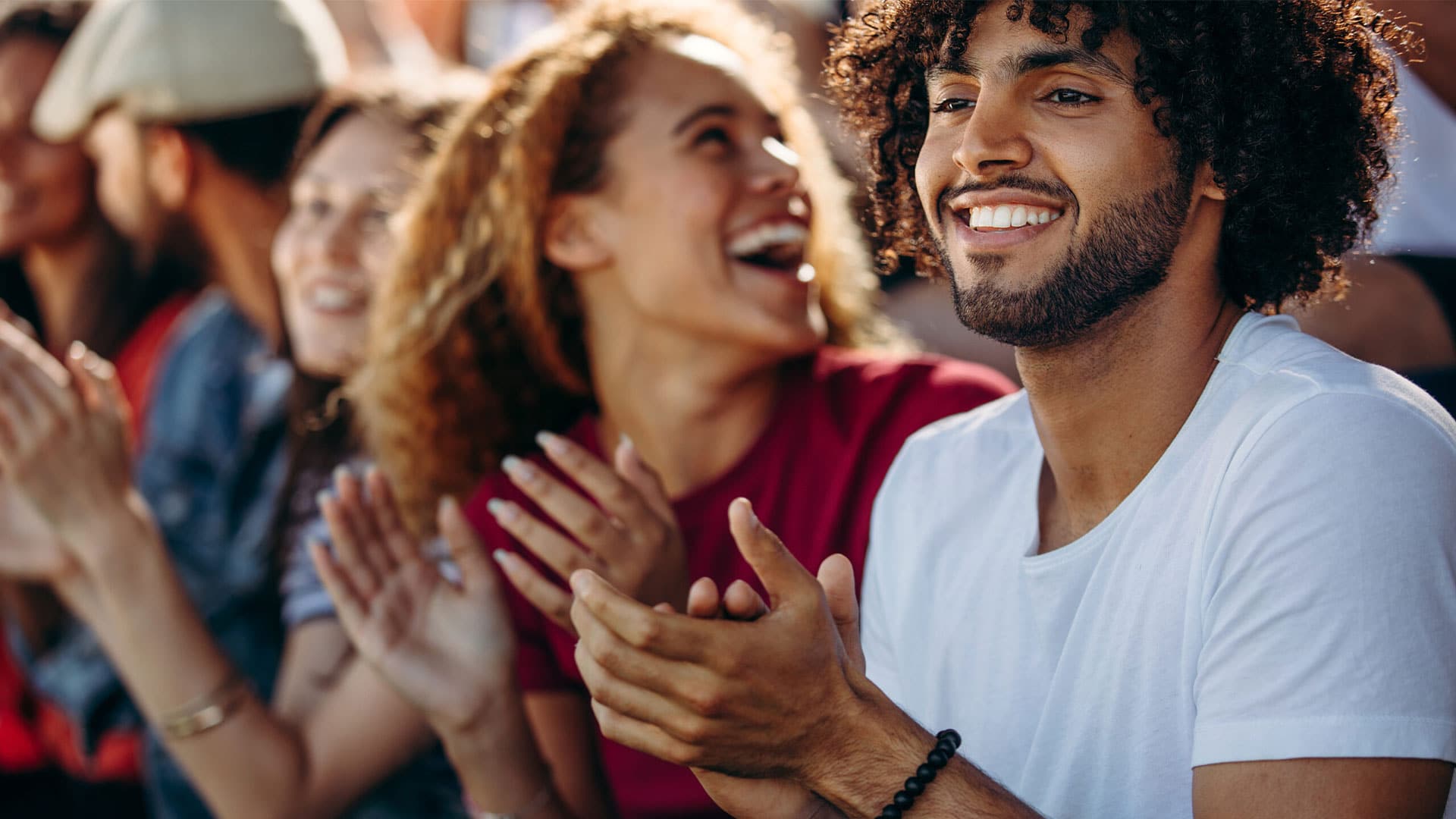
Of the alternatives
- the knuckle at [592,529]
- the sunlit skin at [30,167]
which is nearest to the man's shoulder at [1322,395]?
the knuckle at [592,529]

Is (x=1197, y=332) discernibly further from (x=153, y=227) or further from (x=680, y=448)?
(x=153, y=227)

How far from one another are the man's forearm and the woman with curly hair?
0.65 metres

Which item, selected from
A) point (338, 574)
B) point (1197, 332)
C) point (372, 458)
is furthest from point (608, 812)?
point (1197, 332)

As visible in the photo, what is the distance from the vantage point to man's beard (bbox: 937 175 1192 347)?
154cm

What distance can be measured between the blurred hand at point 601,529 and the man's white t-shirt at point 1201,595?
1.08 ft

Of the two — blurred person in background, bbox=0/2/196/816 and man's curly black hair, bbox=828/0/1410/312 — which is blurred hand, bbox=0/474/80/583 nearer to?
blurred person in background, bbox=0/2/196/816

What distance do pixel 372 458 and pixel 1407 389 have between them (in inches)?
85.4

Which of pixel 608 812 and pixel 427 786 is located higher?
pixel 608 812

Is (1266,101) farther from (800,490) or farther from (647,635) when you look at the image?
(800,490)

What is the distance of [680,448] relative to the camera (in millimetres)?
2574

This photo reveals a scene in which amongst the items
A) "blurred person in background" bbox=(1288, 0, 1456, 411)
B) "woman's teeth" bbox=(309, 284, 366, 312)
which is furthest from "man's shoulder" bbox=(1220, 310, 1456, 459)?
"woman's teeth" bbox=(309, 284, 366, 312)

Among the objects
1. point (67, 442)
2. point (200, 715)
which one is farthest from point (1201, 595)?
point (67, 442)

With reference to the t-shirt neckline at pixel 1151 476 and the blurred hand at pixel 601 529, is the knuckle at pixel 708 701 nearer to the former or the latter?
the t-shirt neckline at pixel 1151 476

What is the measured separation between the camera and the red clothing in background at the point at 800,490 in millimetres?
2312
